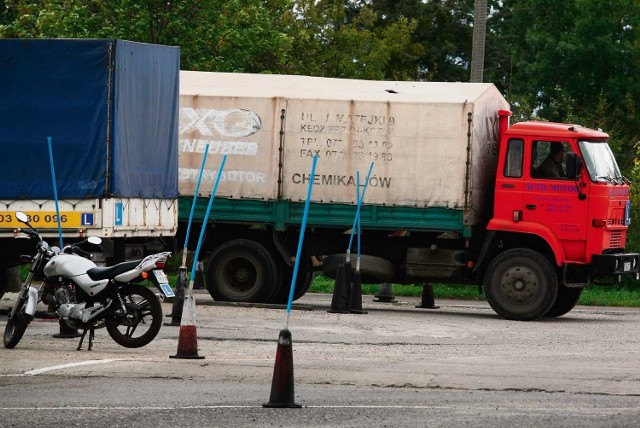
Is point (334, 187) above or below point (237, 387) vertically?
above

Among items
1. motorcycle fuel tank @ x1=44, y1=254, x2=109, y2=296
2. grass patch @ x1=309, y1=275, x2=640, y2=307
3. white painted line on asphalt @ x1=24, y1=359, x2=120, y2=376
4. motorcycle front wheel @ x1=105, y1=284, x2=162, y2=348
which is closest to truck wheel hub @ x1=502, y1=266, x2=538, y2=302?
grass patch @ x1=309, y1=275, x2=640, y2=307

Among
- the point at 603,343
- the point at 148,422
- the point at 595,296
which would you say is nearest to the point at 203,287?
the point at 595,296

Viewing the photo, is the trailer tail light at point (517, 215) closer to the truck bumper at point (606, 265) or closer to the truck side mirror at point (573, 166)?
the truck side mirror at point (573, 166)

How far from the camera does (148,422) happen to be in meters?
11.6

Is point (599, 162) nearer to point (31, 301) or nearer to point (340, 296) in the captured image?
point (340, 296)

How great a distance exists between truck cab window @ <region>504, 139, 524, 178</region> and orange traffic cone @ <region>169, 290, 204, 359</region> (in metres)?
9.54

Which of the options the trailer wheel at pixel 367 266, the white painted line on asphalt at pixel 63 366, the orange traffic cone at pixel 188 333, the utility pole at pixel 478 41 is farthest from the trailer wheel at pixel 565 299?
the white painted line on asphalt at pixel 63 366

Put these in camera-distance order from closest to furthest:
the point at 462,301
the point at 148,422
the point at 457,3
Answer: the point at 148,422 < the point at 462,301 < the point at 457,3

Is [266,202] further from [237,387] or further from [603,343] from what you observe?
[237,387]

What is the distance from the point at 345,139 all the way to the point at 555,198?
3325 millimetres

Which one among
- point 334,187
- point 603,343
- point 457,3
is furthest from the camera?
point 457,3

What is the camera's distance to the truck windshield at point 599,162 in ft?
79.9

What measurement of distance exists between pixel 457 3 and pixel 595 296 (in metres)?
42.6

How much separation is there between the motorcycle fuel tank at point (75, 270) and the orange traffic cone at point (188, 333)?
4.50 ft
